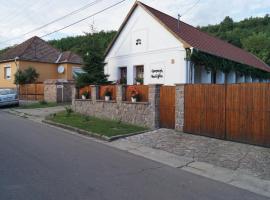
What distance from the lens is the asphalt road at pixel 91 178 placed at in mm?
5496

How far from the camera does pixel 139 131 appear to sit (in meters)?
12.9

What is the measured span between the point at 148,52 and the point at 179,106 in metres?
8.55

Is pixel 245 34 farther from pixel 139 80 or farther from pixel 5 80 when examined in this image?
pixel 5 80

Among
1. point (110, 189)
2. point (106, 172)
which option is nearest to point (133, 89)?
point (106, 172)

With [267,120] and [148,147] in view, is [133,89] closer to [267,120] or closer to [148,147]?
[148,147]

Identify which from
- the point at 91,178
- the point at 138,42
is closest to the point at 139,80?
the point at 138,42

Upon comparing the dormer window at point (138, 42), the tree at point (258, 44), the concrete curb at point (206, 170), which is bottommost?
the concrete curb at point (206, 170)

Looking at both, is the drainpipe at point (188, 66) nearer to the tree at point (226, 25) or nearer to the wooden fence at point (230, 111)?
the wooden fence at point (230, 111)

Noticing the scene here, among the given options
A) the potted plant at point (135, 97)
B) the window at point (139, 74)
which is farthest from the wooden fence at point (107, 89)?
the window at point (139, 74)

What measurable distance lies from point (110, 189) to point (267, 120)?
6.35 metres

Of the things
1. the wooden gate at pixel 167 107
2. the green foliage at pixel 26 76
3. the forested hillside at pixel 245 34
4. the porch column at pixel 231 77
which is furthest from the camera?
the forested hillside at pixel 245 34

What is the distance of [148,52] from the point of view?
20.4 metres

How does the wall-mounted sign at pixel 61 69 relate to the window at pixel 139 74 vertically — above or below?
above

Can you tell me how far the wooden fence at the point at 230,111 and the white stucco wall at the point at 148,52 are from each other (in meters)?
6.00
